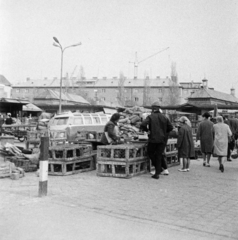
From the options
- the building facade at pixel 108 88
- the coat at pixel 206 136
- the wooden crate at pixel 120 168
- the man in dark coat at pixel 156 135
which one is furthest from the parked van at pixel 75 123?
the building facade at pixel 108 88

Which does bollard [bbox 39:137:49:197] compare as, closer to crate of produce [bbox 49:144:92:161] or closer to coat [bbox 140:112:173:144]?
crate of produce [bbox 49:144:92:161]

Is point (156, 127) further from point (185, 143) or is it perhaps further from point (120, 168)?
point (185, 143)

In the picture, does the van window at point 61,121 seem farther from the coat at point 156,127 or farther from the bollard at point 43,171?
the bollard at point 43,171

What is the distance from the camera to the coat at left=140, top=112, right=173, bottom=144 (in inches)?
348

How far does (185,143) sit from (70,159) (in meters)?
3.38

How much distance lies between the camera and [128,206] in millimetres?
5840

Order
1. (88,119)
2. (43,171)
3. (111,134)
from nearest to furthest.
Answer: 1. (43,171)
2. (111,134)
3. (88,119)

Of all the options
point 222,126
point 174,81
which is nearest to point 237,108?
point 174,81

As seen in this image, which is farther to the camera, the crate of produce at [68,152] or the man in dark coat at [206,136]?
the man in dark coat at [206,136]

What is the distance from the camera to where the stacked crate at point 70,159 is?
912 centimetres

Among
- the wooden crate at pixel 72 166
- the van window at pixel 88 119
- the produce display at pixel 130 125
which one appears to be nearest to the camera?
the wooden crate at pixel 72 166

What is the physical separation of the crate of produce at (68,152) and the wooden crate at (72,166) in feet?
0.35

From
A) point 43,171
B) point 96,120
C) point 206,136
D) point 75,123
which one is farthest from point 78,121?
point 43,171


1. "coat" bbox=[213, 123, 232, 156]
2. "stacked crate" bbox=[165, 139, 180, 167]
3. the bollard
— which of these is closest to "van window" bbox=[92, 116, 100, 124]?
"stacked crate" bbox=[165, 139, 180, 167]
